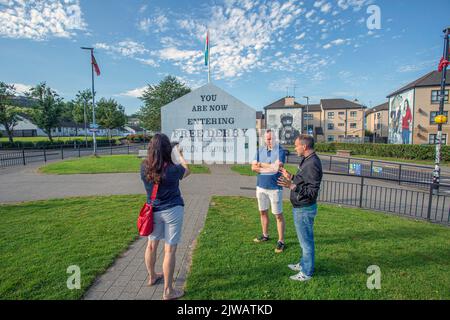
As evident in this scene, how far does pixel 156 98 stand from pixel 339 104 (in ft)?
144

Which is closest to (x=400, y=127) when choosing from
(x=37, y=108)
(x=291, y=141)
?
(x=291, y=141)

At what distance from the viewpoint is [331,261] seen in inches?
142

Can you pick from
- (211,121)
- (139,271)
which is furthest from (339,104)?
(139,271)

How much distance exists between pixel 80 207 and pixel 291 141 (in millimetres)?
47940

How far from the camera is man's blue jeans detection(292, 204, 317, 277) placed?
2.97 m

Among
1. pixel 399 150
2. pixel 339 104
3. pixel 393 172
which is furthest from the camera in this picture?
pixel 339 104

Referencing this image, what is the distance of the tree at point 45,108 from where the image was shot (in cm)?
3456

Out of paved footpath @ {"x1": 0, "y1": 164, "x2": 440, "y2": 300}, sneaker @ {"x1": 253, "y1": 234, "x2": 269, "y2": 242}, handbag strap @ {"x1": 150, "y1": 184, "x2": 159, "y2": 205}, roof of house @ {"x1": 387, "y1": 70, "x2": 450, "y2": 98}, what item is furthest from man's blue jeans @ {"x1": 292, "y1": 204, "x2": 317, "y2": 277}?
roof of house @ {"x1": 387, "y1": 70, "x2": 450, "y2": 98}

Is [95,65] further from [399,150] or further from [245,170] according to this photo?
[399,150]

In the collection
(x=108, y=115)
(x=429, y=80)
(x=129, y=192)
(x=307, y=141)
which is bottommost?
(x=129, y=192)

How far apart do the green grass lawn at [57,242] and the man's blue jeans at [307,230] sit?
284 centimetres

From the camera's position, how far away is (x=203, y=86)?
15.7 m

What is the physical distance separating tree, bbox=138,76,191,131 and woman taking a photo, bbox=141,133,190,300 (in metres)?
33.5
